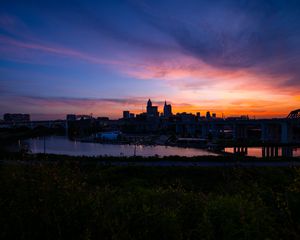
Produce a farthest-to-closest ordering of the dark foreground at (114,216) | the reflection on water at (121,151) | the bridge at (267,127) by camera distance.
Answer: the bridge at (267,127) < the reflection on water at (121,151) < the dark foreground at (114,216)

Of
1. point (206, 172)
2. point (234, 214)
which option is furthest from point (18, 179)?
point (206, 172)

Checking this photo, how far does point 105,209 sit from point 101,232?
61cm

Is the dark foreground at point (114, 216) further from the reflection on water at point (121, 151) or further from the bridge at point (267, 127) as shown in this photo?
the bridge at point (267, 127)

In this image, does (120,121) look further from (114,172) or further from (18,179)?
(18,179)

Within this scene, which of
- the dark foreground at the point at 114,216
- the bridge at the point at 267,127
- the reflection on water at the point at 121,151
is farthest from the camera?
the bridge at the point at 267,127

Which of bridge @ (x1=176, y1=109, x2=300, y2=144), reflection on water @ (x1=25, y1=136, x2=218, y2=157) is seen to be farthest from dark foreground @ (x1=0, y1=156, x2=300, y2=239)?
bridge @ (x1=176, y1=109, x2=300, y2=144)

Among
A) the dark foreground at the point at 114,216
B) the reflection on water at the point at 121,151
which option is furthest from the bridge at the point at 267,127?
the dark foreground at the point at 114,216

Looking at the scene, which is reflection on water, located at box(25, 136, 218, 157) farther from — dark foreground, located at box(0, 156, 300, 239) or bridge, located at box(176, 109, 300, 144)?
dark foreground, located at box(0, 156, 300, 239)

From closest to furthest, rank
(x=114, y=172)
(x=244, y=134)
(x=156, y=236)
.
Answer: (x=156, y=236)
(x=114, y=172)
(x=244, y=134)

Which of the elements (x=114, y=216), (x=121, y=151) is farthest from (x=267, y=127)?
(x=114, y=216)

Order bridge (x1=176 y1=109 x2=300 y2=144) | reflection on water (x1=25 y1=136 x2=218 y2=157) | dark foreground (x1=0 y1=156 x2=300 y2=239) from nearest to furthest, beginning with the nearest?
dark foreground (x1=0 y1=156 x2=300 y2=239)
reflection on water (x1=25 y1=136 x2=218 y2=157)
bridge (x1=176 y1=109 x2=300 y2=144)

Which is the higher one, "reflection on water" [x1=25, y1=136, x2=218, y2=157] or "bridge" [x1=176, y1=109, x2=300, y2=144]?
"bridge" [x1=176, y1=109, x2=300, y2=144]

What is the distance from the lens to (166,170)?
2380 cm

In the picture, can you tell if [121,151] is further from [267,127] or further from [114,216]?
[114,216]
